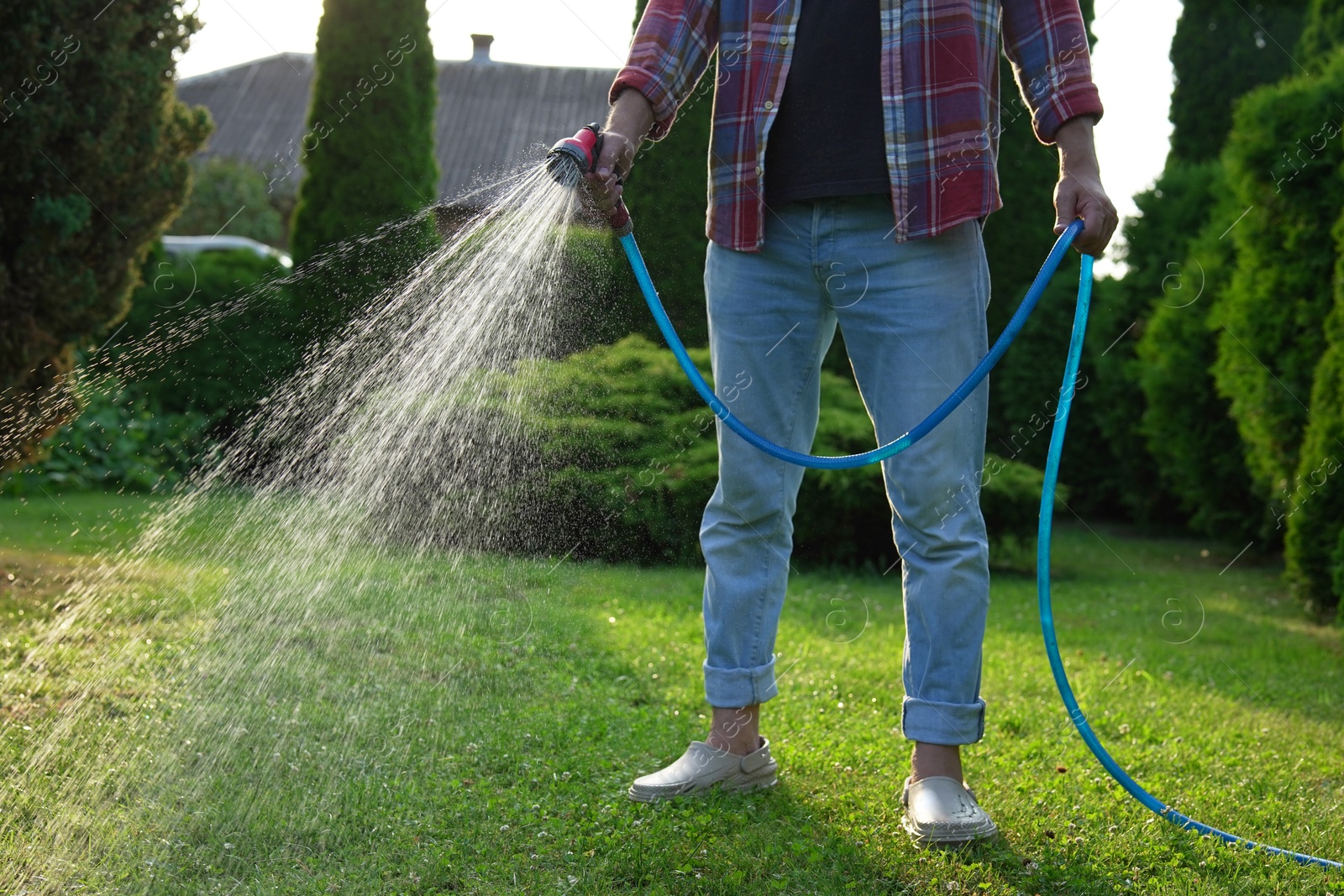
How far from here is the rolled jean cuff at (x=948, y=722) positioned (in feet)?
7.30

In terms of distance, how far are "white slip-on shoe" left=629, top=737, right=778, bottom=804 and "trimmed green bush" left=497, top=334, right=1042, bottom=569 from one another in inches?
111

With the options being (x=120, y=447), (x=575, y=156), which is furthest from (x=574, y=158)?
(x=120, y=447)

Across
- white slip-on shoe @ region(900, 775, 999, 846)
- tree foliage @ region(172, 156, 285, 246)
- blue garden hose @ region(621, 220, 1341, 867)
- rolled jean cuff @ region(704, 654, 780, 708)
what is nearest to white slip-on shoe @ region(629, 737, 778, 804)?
rolled jean cuff @ region(704, 654, 780, 708)

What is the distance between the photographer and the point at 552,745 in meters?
2.73

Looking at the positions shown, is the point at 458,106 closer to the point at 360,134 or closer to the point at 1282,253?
the point at 360,134

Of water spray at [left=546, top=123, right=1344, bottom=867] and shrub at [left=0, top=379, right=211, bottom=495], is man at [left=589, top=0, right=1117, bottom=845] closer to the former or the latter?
water spray at [left=546, top=123, right=1344, bottom=867]

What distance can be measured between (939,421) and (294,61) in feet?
89.3

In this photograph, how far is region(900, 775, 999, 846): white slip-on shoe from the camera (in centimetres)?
216

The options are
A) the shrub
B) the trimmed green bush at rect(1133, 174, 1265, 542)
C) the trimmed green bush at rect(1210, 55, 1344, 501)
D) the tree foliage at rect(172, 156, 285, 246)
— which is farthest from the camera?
the tree foliage at rect(172, 156, 285, 246)

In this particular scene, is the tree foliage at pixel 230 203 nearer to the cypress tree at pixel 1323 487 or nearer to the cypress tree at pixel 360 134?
the cypress tree at pixel 360 134

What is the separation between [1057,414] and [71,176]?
3.90m

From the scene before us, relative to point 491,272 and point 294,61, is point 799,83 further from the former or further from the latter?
point 294,61

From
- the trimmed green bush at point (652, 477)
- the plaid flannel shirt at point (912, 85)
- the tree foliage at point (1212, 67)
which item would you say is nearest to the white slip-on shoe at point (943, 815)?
the plaid flannel shirt at point (912, 85)

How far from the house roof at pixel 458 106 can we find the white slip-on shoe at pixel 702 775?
71.2ft
